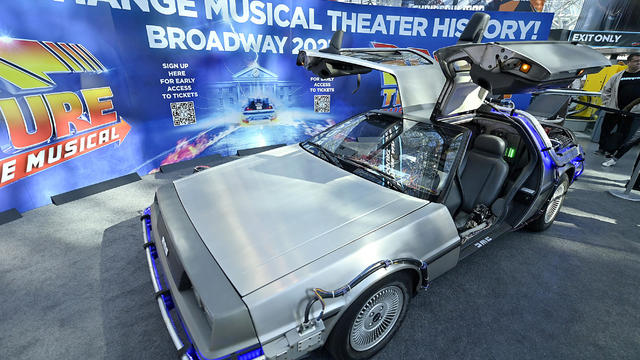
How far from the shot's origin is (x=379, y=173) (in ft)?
7.48

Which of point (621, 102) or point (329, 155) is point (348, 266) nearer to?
point (329, 155)

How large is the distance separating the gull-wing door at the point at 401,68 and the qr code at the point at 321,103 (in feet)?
11.2

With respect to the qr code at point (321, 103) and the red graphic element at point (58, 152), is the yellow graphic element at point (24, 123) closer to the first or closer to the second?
the red graphic element at point (58, 152)

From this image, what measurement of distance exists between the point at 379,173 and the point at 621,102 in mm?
5842

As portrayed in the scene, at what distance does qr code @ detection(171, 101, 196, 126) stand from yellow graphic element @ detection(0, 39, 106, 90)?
125 centimetres

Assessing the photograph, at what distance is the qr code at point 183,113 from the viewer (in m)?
4.91

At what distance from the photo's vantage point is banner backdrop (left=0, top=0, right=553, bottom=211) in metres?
3.52

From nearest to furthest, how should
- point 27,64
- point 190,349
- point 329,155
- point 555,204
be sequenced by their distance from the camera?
point 190,349 → point 329,155 → point 555,204 → point 27,64

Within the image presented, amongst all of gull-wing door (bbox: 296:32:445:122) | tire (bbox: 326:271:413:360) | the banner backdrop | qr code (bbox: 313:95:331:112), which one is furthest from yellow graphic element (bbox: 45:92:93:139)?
tire (bbox: 326:271:413:360)

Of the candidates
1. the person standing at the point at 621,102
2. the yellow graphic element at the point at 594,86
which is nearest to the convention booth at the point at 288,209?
the person standing at the point at 621,102

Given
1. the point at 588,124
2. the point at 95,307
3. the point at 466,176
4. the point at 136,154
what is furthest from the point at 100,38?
the point at 588,124

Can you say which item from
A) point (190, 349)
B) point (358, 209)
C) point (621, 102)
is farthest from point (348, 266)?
point (621, 102)

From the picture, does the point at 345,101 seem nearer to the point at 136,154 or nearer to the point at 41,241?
the point at 136,154

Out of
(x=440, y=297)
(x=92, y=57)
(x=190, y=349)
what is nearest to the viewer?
(x=190, y=349)
